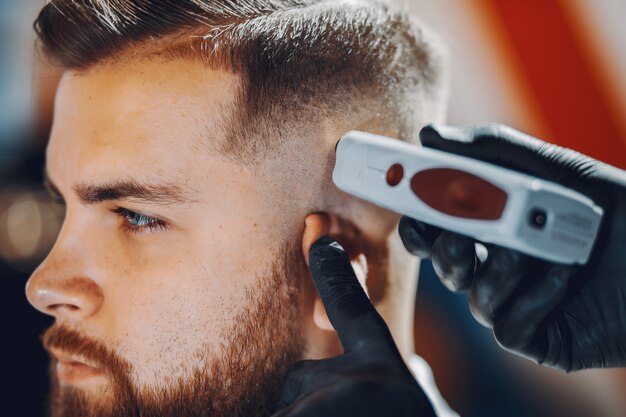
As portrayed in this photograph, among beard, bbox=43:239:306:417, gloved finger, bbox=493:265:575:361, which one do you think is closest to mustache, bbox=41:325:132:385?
beard, bbox=43:239:306:417

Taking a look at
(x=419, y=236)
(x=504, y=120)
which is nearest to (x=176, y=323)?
(x=419, y=236)

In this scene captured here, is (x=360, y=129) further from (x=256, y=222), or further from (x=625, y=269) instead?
(x=625, y=269)

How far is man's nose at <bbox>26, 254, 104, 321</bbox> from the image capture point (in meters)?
1.02

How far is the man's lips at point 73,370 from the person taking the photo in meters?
1.06

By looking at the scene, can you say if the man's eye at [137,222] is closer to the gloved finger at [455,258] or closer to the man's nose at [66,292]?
the man's nose at [66,292]

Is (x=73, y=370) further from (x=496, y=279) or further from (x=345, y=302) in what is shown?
(x=496, y=279)

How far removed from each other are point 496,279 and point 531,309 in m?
0.07

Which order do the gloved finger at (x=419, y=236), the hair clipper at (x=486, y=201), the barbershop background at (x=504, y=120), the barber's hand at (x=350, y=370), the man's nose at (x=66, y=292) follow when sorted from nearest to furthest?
the hair clipper at (x=486, y=201), the barber's hand at (x=350, y=370), the gloved finger at (x=419, y=236), the man's nose at (x=66, y=292), the barbershop background at (x=504, y=120)

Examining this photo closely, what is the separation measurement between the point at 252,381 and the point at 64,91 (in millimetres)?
Result: 688

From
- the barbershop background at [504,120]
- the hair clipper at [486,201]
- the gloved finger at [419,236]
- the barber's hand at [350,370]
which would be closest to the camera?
the hair clipper at [486,201]

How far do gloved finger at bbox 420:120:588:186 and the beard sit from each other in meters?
0.36

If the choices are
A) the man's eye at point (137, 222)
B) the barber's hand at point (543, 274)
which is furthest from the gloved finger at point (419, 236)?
the man's eye at point (137, 222)

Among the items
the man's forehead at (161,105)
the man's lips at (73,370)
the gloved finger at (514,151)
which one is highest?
the man's forehead at (161,105)

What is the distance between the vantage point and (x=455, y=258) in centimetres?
85
